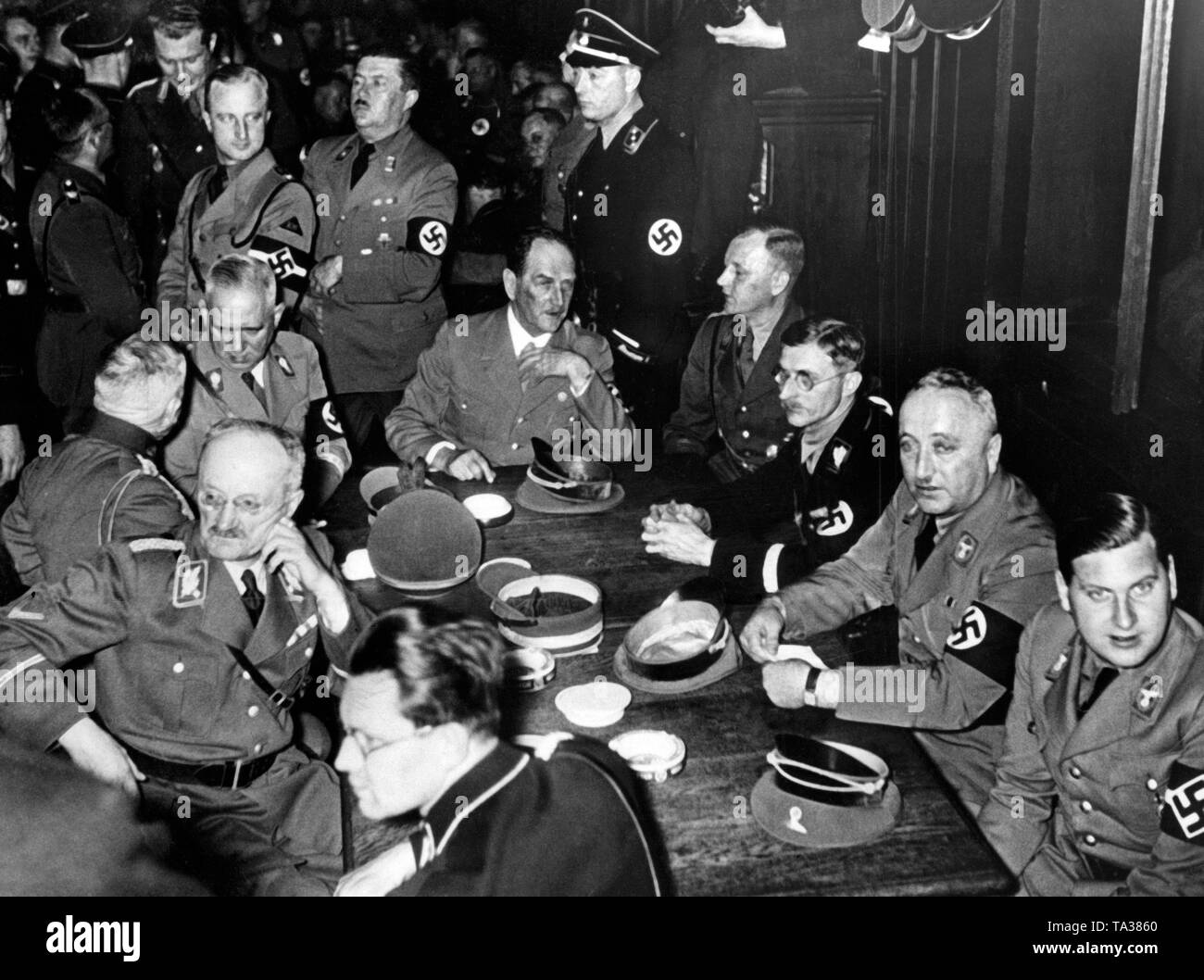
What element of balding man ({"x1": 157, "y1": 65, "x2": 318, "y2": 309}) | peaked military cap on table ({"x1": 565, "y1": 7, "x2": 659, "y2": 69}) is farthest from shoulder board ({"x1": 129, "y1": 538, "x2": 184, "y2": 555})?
peaked military cap on table ({"x1": 565, "y1": 7, "x2": 659, "y2": 69})

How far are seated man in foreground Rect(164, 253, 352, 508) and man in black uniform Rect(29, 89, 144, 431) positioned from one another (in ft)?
1.89

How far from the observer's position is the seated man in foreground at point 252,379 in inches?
124

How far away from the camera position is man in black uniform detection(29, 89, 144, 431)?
365cm

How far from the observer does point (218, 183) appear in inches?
151

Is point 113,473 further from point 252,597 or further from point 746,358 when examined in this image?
point 746,358

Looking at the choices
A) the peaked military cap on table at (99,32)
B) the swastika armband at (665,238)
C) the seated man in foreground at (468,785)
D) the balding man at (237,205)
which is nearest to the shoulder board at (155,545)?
the seated man in foreground at (468,785)

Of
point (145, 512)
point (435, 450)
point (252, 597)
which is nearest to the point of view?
point (252, 597)

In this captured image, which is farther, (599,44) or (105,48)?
(105,48)

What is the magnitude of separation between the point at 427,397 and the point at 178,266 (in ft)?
3.16

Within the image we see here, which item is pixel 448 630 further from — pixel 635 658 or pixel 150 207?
pixel 150 207

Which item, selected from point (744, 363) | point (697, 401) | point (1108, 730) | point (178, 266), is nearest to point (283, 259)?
point (178, 266)

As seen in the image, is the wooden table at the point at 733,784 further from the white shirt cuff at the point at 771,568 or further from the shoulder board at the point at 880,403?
the shoulder board at the point at 880,403

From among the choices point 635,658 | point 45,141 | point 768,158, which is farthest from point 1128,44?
point 45,141

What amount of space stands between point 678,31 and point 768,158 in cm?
57
